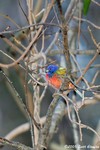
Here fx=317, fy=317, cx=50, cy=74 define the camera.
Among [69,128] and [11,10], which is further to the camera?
[11,10]

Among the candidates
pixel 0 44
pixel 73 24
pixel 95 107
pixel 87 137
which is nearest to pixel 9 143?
pixel 73 24

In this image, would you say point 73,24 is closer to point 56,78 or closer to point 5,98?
point 56,78

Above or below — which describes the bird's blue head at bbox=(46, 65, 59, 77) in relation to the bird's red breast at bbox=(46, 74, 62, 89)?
above

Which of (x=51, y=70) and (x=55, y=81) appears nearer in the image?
(x=55, y=81)

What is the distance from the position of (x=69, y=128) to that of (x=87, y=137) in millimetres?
276

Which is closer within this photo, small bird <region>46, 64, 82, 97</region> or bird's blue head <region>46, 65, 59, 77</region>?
small bird <region>46, 64, 82, 97</region>

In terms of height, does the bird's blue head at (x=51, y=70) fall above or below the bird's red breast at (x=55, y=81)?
above

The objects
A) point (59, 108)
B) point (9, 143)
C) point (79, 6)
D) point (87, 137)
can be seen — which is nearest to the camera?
point (9, 143)

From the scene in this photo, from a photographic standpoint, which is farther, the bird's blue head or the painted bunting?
the bird's blue head

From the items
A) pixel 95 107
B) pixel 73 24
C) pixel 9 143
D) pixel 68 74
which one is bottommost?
pixel 9 143

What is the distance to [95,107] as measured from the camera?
163 inches

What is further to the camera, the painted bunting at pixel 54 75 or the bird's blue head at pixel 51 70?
the bird's blue head at pixel 51 70

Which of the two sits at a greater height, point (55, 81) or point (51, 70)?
point (51, 70)

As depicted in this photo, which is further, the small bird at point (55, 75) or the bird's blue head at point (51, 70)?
the bird's blue head at point (51, 70)
